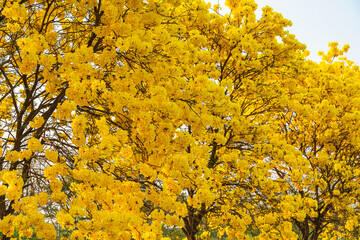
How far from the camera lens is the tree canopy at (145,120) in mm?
3811

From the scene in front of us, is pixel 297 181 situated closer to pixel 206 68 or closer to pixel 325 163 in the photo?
pixel 325 163

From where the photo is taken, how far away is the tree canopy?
3811mm

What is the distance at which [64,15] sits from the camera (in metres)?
5.71

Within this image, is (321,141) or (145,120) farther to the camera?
(321,141)

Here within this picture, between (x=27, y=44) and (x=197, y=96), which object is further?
(x=197, y=96)

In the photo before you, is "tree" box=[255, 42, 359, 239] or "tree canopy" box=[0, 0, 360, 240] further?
"tree" box=[255, 42, 359, 239]

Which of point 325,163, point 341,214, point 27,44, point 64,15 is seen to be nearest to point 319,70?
point 325,163

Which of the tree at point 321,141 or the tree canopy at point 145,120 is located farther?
the tree at point 321,141

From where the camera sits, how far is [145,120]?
3973 mm

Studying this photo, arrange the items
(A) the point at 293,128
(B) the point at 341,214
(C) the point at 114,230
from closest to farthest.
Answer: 1. (C) the point at 114,230
2. (B) the point at 341,214
3. (A) the point at 293,128

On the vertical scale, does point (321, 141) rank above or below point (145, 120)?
above

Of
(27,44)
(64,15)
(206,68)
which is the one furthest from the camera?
(206,68)

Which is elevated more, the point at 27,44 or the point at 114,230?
the point at 27,44

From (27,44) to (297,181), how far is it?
6.70m
